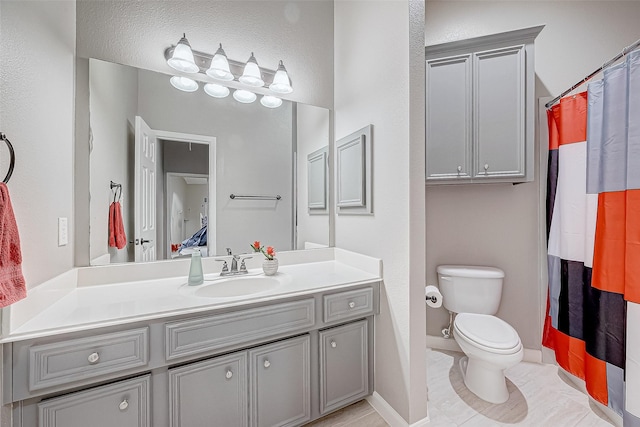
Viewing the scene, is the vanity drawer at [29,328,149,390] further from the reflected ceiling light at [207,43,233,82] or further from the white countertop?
the reflected ceiling light at [207,43,233,82]

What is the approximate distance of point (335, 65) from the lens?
2.04m

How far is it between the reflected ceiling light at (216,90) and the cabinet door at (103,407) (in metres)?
1.54

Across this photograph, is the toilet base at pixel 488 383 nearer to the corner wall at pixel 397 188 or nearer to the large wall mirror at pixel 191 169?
the corner wall at pixel 397 188

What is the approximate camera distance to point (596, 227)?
1399mm

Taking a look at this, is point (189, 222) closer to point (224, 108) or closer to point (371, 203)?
point (224, 108)

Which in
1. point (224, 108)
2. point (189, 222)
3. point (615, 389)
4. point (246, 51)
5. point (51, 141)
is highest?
point (246, 51)

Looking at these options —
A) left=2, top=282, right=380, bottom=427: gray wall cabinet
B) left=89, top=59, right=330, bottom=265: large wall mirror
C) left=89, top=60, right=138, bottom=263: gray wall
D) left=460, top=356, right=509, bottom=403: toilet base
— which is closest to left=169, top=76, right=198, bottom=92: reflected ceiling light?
left=89, top=59, right=330, bottom=265: large wall mirror

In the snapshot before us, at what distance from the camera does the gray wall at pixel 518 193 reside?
1953 millimetres

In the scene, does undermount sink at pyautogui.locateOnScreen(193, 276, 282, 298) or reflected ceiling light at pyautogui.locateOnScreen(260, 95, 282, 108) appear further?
reflected ceiling light at pyautogui.locateOnScreen(260, 95, 282, 108)

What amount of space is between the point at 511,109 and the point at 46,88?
8.28 ft

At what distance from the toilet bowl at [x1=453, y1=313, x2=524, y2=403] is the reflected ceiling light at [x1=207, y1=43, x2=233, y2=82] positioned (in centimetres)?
221

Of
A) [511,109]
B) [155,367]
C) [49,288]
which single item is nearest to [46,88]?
[49,288]

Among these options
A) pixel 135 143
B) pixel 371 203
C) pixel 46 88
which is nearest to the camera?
pixel 46 88

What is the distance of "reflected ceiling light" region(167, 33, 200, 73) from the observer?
58.9 inches
